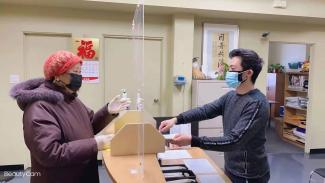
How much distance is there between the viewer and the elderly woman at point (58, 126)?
125 cm

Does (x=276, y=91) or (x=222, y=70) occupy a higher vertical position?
(x=222, y=70)

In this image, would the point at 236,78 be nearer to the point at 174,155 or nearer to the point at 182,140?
the point at 182,140

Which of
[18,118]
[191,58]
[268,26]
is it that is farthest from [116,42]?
[268,26]

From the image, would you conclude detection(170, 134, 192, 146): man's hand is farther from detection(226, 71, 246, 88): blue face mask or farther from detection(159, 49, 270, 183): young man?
detection(226, 71, 246, 88): blue face mask

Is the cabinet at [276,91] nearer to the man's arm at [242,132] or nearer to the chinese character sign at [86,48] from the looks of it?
the chinese character sign at [86,48]

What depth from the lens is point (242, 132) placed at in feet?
5.09

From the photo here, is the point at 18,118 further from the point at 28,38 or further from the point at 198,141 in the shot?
the point at 198,141

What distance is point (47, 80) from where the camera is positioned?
59.2 inches

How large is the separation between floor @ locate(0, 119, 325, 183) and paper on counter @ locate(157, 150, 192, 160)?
124cm

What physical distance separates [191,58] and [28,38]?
7.67ft

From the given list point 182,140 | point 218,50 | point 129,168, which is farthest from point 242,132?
point 218,50

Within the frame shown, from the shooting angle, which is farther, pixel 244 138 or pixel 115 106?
pixel 115 106

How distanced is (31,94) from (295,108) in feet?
18.0

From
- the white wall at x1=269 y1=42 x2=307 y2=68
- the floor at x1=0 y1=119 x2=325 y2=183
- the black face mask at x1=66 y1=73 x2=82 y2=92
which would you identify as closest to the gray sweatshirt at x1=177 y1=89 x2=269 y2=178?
the black face mask at x1=66 y1=73 x2=82 y2=92
